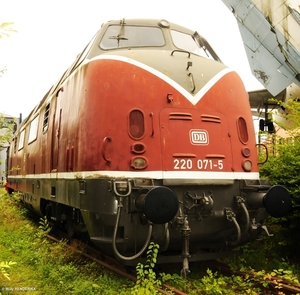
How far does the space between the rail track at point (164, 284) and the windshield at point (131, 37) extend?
3.29 metres

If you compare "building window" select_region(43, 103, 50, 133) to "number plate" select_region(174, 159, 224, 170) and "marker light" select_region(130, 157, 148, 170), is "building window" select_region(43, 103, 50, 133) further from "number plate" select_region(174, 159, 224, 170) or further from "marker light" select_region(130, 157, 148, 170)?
"number plate" select_region(174, 159, 224, 170)

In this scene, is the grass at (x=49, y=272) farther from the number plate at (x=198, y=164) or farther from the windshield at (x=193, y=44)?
the windshield at (x=193, y=44)

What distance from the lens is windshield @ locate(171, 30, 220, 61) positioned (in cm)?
603

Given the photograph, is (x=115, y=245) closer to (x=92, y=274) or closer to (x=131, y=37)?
(x=92, y=274)

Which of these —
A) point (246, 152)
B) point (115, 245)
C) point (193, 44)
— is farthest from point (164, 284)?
point (193, 44)

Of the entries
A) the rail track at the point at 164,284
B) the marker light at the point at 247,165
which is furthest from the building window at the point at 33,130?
the marker light at the point at 247,165

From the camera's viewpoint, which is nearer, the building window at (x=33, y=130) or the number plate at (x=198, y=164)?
the number plate at (x=198, y=164)

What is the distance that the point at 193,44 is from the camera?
6.27m

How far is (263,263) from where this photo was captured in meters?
5.76

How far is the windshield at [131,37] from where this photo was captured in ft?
18.7

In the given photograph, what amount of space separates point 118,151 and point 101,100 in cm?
73

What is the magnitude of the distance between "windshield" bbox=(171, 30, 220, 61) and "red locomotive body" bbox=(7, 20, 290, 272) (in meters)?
0.54

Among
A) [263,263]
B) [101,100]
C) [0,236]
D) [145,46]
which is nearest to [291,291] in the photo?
[263,263]

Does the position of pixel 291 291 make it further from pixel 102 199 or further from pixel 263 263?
pixel 102 199
